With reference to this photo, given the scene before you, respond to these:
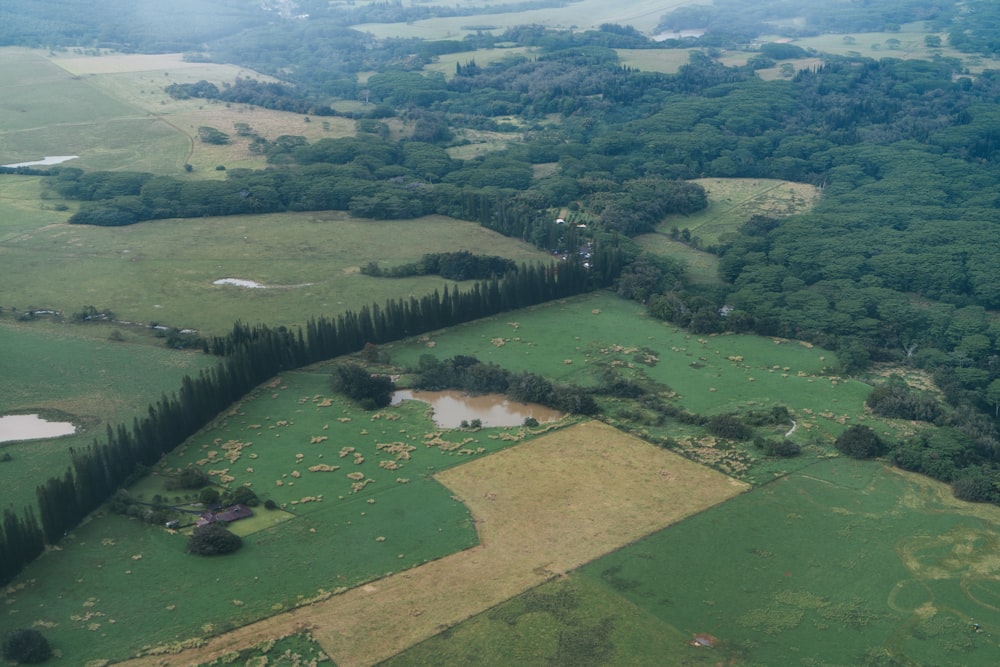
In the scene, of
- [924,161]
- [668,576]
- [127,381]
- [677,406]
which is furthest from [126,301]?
[924,161]

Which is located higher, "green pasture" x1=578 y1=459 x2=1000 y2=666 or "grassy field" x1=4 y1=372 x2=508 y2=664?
"grassy field" x1=4 y1=372 x2=508 y2=664

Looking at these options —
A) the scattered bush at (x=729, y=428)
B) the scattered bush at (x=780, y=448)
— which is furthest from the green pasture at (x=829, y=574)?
the scattered bush at (x=729, y=428)

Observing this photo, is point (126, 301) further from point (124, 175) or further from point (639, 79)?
point (639, 79)

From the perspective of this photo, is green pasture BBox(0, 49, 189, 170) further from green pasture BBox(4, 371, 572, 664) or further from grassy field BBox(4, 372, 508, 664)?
green pasture BBox(4, 371, 572, 664)

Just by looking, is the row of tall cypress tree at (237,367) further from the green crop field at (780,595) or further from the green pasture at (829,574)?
the green pasture at (829,574)

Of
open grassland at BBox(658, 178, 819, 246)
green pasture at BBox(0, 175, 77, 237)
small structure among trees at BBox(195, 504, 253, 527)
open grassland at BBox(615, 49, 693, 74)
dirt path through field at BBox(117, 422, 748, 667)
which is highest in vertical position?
open grassland at BBox(615, 49, 693, 74)

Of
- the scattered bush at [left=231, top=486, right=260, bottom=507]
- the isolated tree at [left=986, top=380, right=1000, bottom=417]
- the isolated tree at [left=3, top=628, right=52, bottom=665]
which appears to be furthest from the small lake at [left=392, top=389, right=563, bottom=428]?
the isolated tree at [left=3, top=628, right=52, bottom=665]
